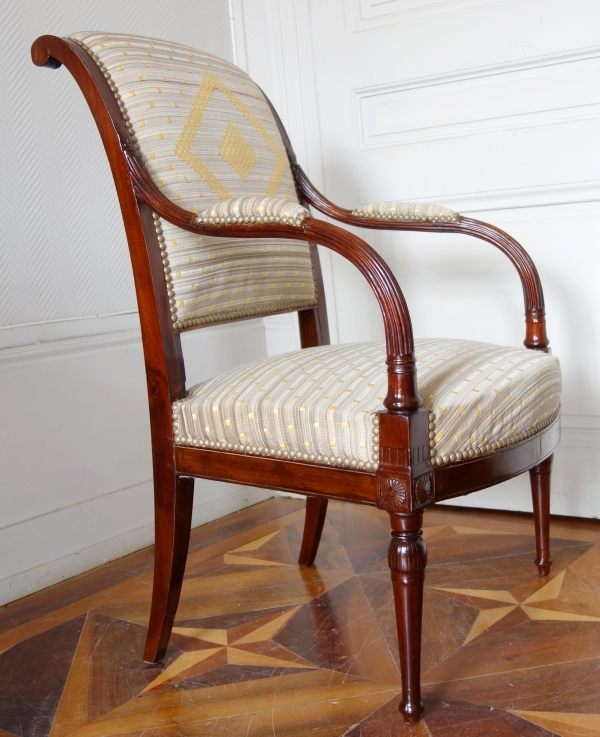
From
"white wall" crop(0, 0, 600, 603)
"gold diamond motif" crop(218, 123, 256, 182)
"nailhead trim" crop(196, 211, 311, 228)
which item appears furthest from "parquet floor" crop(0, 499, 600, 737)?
"gold diamond motif" crop(218, 123, 256, 182)

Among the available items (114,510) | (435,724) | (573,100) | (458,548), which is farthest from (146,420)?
(573,100)

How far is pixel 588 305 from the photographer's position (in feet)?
5.97

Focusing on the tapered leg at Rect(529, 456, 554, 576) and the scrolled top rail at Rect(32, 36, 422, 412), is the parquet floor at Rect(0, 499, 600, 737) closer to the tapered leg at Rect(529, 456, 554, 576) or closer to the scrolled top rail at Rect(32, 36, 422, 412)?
the tapered leg at Rect(529, 456, 554, 576)

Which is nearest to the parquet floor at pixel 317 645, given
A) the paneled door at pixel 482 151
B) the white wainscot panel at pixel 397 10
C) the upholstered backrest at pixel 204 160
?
the paneled door at pixel 482 151

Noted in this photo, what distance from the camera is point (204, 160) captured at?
51.6 inches

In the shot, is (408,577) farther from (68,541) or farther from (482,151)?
(482,151)

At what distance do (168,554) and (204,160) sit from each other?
0.63 meters

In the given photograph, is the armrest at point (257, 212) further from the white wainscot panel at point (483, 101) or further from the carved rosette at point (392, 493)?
the white wainscot panel at point (483, 101)

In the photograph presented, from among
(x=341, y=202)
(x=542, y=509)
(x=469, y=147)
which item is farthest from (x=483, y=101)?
(x=542, y=509)

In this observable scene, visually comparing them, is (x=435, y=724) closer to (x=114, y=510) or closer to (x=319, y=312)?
(x=319, y=312)

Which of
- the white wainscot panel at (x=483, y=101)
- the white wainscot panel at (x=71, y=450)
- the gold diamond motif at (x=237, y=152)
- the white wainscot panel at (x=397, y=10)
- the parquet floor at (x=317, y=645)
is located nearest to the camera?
the parquet floor at (x=317, y=645)

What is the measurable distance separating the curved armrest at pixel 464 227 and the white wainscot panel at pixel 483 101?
1.74 feet

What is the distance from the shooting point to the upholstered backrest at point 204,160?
1230 millimetres

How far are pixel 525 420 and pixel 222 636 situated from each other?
654mm
